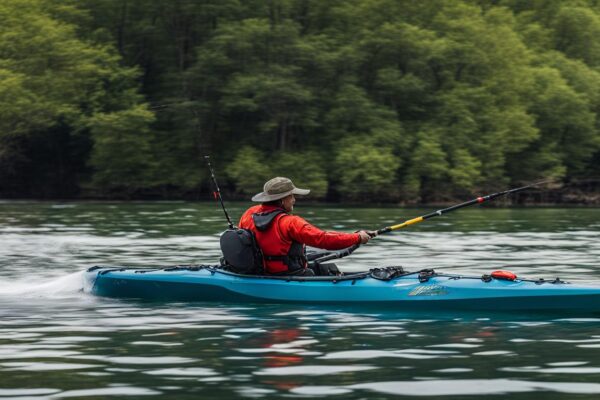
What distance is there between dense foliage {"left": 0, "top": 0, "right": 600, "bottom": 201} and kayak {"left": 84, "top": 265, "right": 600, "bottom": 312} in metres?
31.8

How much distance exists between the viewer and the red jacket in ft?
31.7

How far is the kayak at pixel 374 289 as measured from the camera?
30.7 feet

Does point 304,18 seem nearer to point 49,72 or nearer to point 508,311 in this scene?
point 49,72

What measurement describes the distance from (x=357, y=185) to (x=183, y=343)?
34624 millimetres

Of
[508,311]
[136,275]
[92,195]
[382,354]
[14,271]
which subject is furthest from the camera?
[92,195]

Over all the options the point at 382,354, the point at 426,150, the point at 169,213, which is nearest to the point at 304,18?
the point at 426,150

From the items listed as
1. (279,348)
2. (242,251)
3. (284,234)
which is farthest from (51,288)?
(279,348)

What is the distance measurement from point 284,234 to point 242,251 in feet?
Answer: 1.44

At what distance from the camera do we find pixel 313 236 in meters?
9.65

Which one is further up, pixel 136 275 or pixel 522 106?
pixel 522 106

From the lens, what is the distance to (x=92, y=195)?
46.0 m

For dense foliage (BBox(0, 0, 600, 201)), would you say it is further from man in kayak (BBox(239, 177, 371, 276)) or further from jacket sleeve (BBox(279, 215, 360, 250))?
jacket sleeve (BBox(279, 215, 360, 250))

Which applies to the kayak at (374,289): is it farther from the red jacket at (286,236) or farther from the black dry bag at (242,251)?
the red jacket at (286,236)

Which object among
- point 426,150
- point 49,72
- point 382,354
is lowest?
point 382,354
